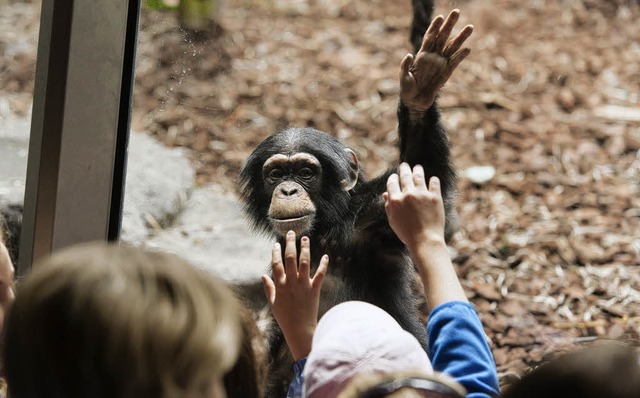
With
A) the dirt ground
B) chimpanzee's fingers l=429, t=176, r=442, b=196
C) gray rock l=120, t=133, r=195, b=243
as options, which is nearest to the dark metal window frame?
the dirt ground

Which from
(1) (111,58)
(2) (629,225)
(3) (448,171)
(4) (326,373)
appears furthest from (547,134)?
(4) (326,373)

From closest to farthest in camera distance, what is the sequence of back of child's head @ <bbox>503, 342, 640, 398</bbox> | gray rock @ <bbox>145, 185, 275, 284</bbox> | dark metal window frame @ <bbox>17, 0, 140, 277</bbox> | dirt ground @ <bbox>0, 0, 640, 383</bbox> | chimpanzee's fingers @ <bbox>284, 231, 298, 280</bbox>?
back of child's head @ <bbox>503, 342, 640, 398</bbox>, chimpanzee's fingers @ <bbox>284, 231, 298, 280</bbox>, dark metal window frame @ <bbox>17, 0, 140, 277</bbox>, dirt ground @ <bbox>0, 0, 640, 383</bbox>, gray rock @ <bbox>145, 185, 275, 284</bbox>

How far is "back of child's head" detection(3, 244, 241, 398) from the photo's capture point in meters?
1.15

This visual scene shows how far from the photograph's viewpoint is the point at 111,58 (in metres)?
2.41

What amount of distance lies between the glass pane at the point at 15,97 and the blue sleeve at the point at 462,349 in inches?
53.5

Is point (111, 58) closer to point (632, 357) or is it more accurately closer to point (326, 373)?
point (326, 373)

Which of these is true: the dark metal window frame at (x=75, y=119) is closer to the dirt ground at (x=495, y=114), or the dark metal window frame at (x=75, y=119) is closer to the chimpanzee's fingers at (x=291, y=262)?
the dirt ground at (x=495, y=114)

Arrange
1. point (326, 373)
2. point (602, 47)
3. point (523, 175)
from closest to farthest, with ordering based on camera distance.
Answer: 1. point (326, 373)
2. point (523, 175)
3. point (602, 47)

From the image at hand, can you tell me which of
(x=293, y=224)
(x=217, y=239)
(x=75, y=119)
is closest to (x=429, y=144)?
(x=293, y=224)

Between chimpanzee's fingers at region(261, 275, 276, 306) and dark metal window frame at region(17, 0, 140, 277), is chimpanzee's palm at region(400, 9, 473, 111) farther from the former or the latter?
dark metal window frame at region(17, 0, 140, 277)

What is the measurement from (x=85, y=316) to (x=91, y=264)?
0.26ft

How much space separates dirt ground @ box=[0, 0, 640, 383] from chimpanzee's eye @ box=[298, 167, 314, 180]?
0.51m

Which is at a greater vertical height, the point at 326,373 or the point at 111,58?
the point at 111,58

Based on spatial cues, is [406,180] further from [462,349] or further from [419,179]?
A: [462,349]
